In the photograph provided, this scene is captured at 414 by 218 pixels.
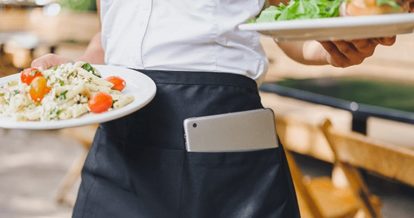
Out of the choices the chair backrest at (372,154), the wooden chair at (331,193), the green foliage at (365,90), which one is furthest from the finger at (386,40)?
the green foliage at (365,90)

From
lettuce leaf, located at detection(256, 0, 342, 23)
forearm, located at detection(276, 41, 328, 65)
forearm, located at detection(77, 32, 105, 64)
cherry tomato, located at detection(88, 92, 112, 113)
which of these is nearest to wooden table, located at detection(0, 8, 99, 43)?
forearm, located at detection(77, 32, 105, 64)

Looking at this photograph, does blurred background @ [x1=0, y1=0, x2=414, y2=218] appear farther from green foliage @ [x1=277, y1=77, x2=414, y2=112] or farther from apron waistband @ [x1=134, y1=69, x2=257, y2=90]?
apron waistband @ [x1=134, y1=69, x2=257, y2=90]

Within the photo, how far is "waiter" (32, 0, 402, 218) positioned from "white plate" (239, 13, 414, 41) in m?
0.31

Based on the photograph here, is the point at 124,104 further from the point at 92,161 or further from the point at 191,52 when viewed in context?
the point at 92,161

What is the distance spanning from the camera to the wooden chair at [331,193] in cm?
264

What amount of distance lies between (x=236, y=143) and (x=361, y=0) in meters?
0.48

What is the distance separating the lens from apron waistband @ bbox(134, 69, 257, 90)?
1.41 meters

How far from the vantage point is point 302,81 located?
4422 millimetres

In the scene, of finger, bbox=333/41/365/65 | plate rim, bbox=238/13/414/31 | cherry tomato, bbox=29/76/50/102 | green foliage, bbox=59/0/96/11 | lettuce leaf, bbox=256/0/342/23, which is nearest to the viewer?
plate rim, bbox=238/13/414/31

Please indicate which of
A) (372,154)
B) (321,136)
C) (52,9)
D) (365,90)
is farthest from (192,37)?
(52,9)

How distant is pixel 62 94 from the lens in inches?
52.6

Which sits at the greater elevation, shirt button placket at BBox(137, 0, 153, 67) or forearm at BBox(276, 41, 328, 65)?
shirt button placket at BBox(137, 0, 153, 67)

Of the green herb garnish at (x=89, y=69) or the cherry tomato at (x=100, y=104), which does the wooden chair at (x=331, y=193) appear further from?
the cherry tomato at (x=100, y=104)

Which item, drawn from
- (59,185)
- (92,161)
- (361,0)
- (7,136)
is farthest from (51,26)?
(361,0)
